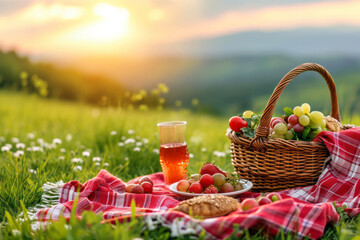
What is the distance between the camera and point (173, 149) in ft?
10.8

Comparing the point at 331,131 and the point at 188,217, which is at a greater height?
the point at 331,131

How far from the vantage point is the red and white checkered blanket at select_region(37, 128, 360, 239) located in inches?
85.9

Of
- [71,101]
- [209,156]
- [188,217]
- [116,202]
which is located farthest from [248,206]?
[71,101]

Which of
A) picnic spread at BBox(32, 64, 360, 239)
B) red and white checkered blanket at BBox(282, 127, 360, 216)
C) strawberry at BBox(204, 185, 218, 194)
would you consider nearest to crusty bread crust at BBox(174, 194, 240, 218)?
picnic spread at BBox(32, 64, 360, 239)

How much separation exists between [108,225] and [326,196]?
1699 mm

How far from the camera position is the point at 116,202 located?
2.94 meters

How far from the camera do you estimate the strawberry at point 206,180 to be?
292 cm

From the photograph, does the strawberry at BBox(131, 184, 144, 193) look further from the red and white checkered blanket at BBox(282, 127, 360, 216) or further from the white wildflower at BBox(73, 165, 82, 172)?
the red and white checkered blanket at BBox(282, 127, 360, 216)

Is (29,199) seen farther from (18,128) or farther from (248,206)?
(18,128)

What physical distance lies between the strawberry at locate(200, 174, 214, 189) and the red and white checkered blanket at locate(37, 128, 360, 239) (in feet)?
0.74

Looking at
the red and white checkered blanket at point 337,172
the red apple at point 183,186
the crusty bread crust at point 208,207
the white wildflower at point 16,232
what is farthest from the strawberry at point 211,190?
the white wildflower at point 16,232

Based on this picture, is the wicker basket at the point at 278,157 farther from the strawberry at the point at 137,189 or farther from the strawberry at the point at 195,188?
the strawberry at the point at 137,189

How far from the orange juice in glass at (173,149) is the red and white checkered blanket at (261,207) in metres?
0.19

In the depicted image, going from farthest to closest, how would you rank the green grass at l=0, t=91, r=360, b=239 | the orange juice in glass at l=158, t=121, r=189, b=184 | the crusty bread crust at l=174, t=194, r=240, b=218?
the orange juice in glass at l=158, t=121, r=189, b=184 < the crusty bread crust at l=174, t=194, r=240, b=218 < the green grass at l=0, t=91, r=360, b=239
